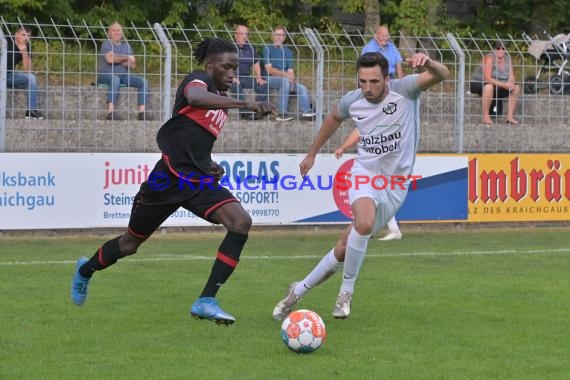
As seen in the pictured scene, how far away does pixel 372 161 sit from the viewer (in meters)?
8.77

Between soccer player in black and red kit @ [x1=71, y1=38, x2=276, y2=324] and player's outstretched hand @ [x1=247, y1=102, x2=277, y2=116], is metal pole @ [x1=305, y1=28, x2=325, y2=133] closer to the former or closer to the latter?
soccer player in black and red kit @ [x1=71, y1=38, x2=276, y2=324]

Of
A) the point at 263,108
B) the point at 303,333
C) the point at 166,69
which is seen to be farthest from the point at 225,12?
the point at 303,333

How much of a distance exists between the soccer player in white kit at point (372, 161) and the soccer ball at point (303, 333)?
126 cm

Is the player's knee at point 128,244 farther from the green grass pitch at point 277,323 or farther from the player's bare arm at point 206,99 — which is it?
the player's bare arm at point 206,99

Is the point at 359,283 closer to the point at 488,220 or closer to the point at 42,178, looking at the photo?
the point at 42,178

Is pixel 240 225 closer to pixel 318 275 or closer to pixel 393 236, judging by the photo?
pixel 318 275

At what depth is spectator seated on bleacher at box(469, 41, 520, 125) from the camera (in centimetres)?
1805

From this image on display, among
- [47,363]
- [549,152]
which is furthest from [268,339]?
[549,152]

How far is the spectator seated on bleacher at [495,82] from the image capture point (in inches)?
711

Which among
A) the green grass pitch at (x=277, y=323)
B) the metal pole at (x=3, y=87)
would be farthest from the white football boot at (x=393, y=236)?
the metal pole at (x=3, y=87)

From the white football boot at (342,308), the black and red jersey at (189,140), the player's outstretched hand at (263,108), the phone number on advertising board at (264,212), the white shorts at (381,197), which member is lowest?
the white football boot at (342,308)

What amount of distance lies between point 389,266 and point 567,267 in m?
1.83

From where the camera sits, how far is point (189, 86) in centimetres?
799

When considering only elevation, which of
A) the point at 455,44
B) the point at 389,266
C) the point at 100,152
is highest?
the point at 455,44
